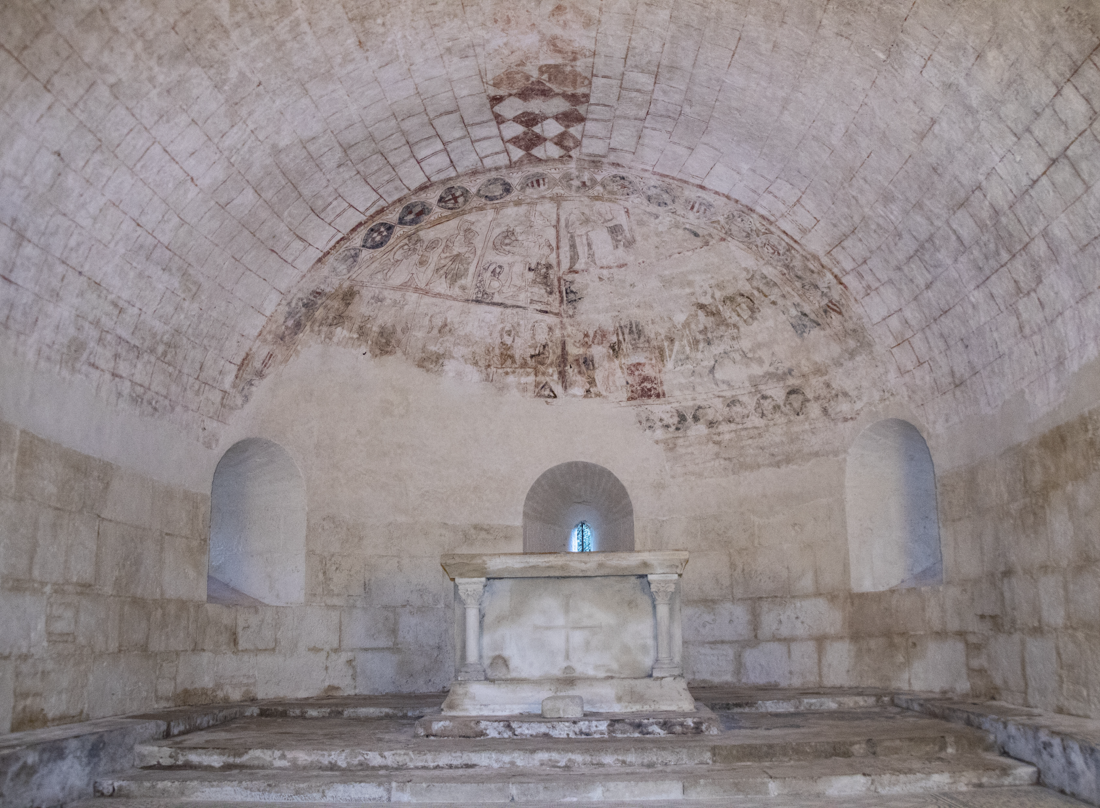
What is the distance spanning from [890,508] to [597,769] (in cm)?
596

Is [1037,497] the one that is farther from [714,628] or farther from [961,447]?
[714,628]

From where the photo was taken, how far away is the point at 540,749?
6.74 meters

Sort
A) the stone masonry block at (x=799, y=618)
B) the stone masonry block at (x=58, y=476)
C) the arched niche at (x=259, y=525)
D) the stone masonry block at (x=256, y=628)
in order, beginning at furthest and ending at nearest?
1. the arched niche at (x=259, y=525)
2. the stone masonry block at (x=799, y=618)
3. the stone masonry block at (x=256, y=628)
4. the stone masonry block at (x=58, y=476)

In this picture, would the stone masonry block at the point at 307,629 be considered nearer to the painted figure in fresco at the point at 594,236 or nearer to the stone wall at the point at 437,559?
the stone wall at the point at 437,559

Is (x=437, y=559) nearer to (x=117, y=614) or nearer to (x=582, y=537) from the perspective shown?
(x=582, y=537)

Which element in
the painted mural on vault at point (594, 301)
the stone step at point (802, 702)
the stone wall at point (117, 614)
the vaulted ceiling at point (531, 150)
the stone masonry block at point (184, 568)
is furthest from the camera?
the painted mural on vault at point (594, 301)

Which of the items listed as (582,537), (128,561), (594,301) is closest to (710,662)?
(582,537)

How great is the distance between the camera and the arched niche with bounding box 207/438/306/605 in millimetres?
11180

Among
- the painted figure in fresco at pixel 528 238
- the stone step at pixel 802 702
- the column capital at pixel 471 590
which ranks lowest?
the stone step at pixel 802 702

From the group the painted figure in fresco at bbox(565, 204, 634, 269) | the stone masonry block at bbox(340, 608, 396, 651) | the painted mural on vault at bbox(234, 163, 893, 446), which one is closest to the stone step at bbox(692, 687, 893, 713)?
the painted mural on vault at bbox(234, 163, 893, 446)

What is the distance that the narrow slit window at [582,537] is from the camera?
13523mm

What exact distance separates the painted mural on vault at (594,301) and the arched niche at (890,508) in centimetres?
63

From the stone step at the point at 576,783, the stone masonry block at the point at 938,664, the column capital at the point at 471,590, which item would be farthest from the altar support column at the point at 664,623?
the stone masonry block at the point at 938,664

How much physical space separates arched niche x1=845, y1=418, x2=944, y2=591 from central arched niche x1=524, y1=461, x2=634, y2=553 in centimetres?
278
